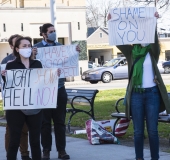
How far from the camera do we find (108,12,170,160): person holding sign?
6.43 meters

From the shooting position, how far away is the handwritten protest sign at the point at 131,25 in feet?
21.5

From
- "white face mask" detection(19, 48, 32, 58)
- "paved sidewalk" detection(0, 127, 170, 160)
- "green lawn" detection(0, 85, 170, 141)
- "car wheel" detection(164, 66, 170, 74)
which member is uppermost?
"white face mask" detection(19, 48, 32, 58)

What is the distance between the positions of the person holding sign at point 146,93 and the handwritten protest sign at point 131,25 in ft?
0.35

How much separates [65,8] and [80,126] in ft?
83.5

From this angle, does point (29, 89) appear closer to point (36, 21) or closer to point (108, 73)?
point (108, 73)

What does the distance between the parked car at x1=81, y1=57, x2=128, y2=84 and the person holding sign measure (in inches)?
970

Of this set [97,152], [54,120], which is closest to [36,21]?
[97,152]

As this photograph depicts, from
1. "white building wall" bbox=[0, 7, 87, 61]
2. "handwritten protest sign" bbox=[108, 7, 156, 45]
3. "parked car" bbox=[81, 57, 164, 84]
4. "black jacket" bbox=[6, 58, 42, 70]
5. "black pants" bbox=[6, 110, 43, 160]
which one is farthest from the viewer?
"white building wall" bbox=[0, 7, 87, 61]

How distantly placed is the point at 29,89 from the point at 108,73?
→ 25.1 metres

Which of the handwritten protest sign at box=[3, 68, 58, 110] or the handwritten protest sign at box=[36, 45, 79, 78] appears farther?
the handwritten protest sign at box=[36, 45, 79, 78]

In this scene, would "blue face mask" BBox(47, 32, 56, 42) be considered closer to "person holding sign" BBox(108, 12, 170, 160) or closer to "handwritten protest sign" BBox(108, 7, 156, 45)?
"handwritten protest sign" BBox(108, 7, 156, 45)

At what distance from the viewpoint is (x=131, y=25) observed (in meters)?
6.67

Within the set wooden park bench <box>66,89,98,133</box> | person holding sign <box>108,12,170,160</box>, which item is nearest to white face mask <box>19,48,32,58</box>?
person holding sign <box>108,12,170,160</box>

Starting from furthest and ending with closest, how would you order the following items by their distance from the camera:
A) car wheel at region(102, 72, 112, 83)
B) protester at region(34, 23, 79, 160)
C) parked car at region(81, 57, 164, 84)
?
car wheel at region(102, 72, 112, 83)
parked car at region(81, 57, 164, 84)
protester at region(34, 23, 79, 160)
